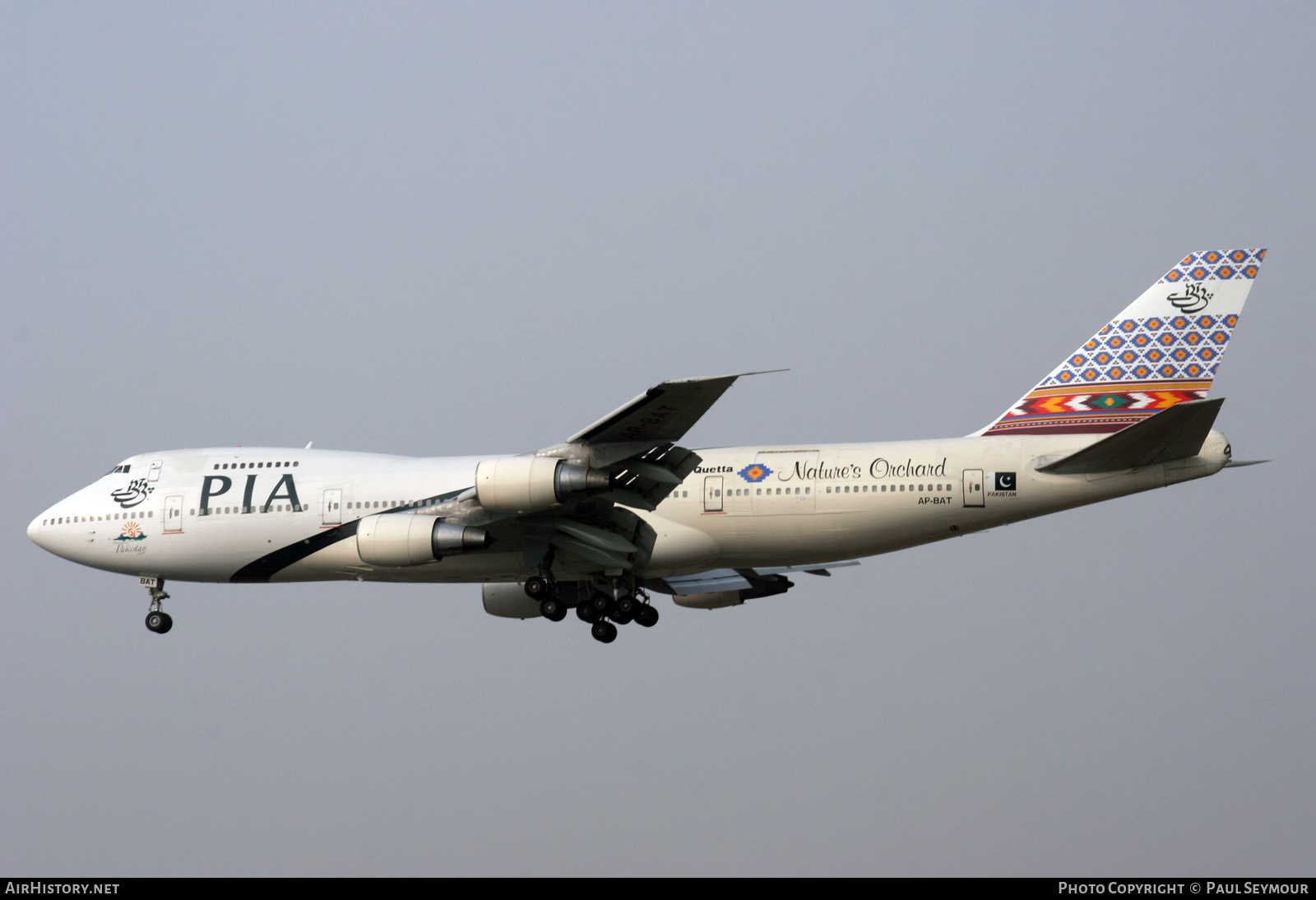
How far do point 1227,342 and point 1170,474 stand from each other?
3.60 m

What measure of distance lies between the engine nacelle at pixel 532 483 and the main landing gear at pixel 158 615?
9.40 m

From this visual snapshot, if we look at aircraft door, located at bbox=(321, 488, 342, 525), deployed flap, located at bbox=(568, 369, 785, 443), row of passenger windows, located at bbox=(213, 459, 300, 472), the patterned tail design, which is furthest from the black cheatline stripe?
the patterned tail design

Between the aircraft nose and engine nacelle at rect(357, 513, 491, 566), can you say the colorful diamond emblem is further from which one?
the aircraft nose

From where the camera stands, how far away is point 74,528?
26969 mm

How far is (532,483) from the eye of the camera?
808 inches

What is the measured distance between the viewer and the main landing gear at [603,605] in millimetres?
24234

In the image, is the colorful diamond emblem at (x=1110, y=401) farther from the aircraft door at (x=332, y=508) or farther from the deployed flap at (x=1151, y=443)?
the aircraft door at (x=332, y=508)

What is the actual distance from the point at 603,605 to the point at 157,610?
9028mm

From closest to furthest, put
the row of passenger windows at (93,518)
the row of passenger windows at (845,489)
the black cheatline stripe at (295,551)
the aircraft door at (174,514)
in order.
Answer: the row of passenger windows at (845,489) < the black cheatline stripe at (295,551) < the aircraft door at (174,514) < the row of passenger windows at (93,518)

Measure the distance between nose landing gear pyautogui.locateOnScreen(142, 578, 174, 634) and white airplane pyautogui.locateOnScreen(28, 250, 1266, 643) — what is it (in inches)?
2.2

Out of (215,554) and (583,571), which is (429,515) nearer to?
(583,571)

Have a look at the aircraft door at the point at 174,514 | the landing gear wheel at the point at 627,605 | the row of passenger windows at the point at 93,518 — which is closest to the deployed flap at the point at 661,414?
the landing gear wheel at the point at 627,605

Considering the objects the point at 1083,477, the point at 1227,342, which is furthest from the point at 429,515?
the point at 1227,342

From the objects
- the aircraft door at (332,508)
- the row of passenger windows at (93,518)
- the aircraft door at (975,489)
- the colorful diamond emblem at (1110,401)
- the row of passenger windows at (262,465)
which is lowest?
the aircraft door at (975,489)
